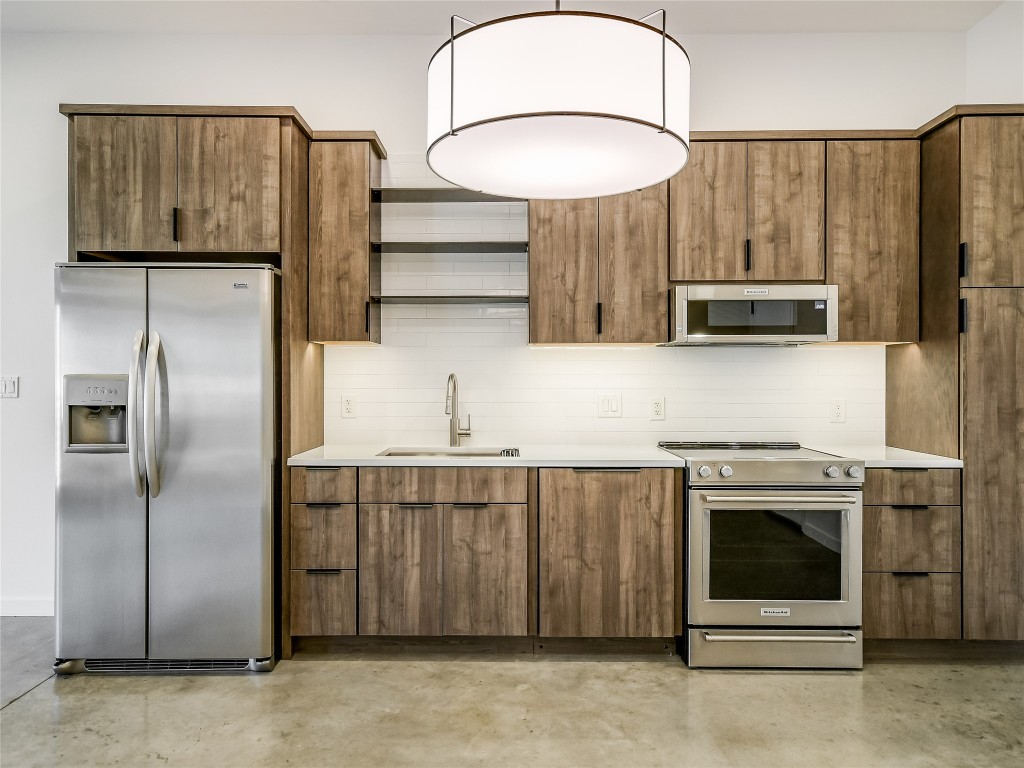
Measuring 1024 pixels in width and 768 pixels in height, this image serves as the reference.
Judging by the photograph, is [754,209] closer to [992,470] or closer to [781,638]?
[992,470]

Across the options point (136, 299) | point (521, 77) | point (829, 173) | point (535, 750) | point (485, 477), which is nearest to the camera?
point (521, 77)

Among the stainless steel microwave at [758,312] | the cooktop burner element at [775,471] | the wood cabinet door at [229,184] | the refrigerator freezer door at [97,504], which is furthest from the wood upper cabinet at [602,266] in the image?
the refrigerator freezer door at [97,504]

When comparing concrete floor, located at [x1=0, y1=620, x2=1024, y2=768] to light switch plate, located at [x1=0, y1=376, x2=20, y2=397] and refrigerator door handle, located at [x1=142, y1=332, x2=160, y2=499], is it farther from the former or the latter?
light switch plate, located at [x1=0, y1=376, x2=20, y2=397]

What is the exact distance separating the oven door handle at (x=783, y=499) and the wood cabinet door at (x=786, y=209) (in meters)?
1.05

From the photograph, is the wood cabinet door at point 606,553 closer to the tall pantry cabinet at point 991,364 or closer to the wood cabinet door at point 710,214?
the wood cabinet door at point 710,214

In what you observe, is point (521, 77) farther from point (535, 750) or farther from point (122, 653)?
point (122, 653)

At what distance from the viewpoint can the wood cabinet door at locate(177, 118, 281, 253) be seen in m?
2.95

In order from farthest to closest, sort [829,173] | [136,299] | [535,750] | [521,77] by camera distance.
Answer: [829,173] < [136,299] < [535,750] < [521,77]

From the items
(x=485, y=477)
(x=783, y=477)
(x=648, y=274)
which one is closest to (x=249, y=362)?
(x=485, y=477)

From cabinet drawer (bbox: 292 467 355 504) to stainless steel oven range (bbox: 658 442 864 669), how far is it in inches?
60.5

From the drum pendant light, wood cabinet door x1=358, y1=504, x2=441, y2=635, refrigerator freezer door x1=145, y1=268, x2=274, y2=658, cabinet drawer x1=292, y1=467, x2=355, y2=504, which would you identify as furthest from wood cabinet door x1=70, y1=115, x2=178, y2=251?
the drum pendant light

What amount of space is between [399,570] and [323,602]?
37 cm

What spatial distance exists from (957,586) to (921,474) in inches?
20.4

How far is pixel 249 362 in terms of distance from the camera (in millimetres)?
2809
